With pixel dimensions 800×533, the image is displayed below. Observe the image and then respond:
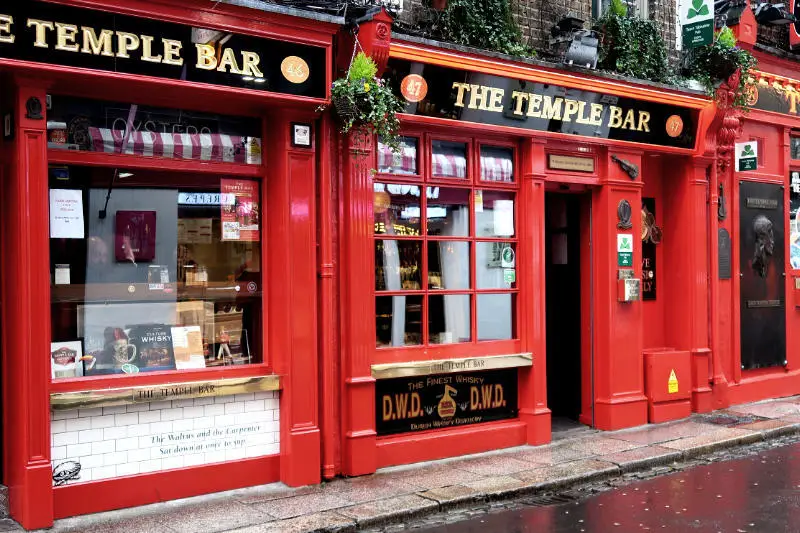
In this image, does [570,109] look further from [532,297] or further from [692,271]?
[692,271]

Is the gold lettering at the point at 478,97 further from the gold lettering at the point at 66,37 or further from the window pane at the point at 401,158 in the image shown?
the gold lettering at the point at 66,37

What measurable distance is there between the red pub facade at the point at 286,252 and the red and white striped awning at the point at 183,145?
0.7 inches

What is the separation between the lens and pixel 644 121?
433 inches

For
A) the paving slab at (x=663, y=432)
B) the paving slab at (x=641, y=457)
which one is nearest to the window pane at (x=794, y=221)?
the paving slab at (x=663, y=432)

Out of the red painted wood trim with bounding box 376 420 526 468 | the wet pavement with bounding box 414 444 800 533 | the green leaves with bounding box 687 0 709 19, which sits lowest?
the wet pavement with bounding box 414 444 800 533

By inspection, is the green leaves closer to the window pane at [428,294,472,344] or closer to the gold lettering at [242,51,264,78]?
the window pane at [428,294,472,344]

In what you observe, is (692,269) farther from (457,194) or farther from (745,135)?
(457,194)

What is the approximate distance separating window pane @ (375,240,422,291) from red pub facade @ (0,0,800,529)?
0.08ft

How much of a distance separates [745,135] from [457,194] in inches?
213

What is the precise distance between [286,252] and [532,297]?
10.6 ft

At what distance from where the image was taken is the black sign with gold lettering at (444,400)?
351 inches

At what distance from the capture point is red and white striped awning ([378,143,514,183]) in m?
8.96

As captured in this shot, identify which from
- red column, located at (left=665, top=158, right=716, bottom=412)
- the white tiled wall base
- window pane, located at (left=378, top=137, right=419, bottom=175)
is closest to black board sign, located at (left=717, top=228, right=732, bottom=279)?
red column, located at (left=665, top=158, right=716, bottom=412)

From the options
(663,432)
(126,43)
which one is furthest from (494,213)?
(126,43)
